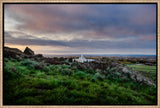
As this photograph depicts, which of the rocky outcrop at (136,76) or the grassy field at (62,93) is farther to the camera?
the rocky outcrop at (136,76)

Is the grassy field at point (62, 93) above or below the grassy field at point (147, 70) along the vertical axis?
below

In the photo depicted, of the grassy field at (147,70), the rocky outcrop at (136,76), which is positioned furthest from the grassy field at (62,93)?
the grassy field at (147,70)

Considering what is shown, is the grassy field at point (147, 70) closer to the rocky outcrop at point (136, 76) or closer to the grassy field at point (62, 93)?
the rocky outcrop at point (136, 76)

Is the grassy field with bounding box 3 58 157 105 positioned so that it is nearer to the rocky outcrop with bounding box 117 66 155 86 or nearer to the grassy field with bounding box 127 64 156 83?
the rocky outcrop with bounding box 117 66 155 86

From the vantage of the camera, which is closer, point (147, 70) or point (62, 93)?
point (62, 93)

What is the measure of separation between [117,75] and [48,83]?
341 cm

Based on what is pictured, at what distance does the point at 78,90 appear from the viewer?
2.98 m

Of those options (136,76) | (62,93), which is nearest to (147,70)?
(136,76)

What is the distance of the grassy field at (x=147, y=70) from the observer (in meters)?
3.65

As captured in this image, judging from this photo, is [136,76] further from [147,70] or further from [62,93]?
[62,93]

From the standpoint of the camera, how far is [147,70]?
4051mm

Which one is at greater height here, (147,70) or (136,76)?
(147,70)

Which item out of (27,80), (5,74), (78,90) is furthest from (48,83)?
(5,74)

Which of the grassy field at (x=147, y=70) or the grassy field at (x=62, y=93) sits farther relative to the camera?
the grassy field at (x=147, y=70)
